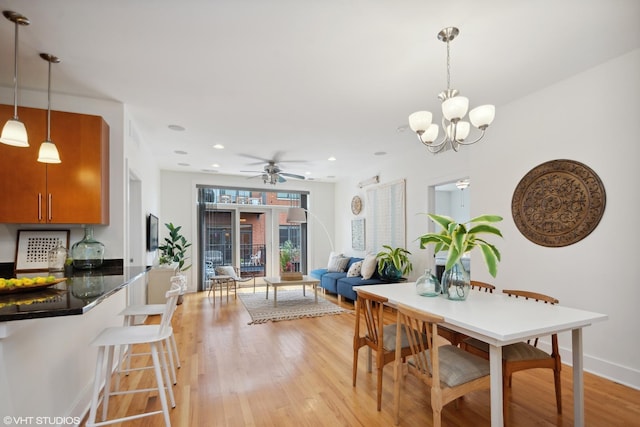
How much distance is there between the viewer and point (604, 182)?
2662 millimetres

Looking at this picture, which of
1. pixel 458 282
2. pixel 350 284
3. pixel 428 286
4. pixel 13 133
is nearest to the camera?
pixel 13 133

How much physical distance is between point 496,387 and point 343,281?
4.15 meters

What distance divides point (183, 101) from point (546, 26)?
10.6 feet

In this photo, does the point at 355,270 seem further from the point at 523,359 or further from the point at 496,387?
the point at 496,387

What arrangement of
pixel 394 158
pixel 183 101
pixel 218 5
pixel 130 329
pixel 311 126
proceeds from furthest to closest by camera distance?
pixel 394 158, pixel 311 126, pixel 183 101, pixel 130 329, pixel 218 5

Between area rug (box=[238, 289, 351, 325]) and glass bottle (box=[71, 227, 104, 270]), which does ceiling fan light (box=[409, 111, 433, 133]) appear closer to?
glass bottle (box=[71, 227, 104, 270])

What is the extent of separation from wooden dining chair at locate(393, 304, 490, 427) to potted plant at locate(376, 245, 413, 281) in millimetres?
3134

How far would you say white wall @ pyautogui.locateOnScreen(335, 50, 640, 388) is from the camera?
2.52 metres

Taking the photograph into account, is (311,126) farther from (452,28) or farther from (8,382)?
(8,382)

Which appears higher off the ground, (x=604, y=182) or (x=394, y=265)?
(x=604, y=182)

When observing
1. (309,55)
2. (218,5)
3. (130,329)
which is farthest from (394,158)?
(130,329)

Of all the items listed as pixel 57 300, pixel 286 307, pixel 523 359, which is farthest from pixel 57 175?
pixel 523 359

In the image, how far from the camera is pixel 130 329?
2.11 m

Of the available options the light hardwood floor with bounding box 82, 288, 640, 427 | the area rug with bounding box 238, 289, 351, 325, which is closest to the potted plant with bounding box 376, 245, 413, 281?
the area rug with bounding box 238, 289, 351, 325
